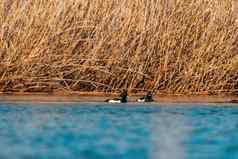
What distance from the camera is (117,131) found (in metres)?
7.47

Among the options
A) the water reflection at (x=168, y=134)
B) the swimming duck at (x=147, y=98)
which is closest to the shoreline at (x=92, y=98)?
the swimming duck at (x=147, y=98)

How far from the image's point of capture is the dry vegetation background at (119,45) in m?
11.0

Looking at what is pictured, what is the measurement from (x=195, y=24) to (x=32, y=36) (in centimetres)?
216

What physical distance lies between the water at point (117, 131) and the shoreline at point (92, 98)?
0.54 meters

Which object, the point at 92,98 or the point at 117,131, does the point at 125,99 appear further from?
the point at 117,131

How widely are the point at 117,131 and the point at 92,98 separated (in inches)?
137

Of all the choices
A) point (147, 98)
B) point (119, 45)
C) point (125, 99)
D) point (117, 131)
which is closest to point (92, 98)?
point (125, 99)

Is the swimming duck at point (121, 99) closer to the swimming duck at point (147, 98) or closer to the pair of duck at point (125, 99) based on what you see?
the pair of duck at point (125, 99)

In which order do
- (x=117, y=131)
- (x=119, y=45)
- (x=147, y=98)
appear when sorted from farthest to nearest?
(x=119, y=45), (x=147, y=98), (x=117, y=131)

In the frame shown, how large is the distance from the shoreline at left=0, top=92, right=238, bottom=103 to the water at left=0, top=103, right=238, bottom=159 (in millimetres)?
537

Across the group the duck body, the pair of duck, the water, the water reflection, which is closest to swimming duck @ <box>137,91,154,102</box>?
the pair of duck

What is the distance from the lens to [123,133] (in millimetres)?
7332

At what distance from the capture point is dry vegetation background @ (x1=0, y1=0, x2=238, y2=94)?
11016mm

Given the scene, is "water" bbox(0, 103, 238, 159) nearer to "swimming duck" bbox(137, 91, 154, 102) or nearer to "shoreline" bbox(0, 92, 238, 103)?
"swimming duck" bbox(137, 91, 154, 102)
